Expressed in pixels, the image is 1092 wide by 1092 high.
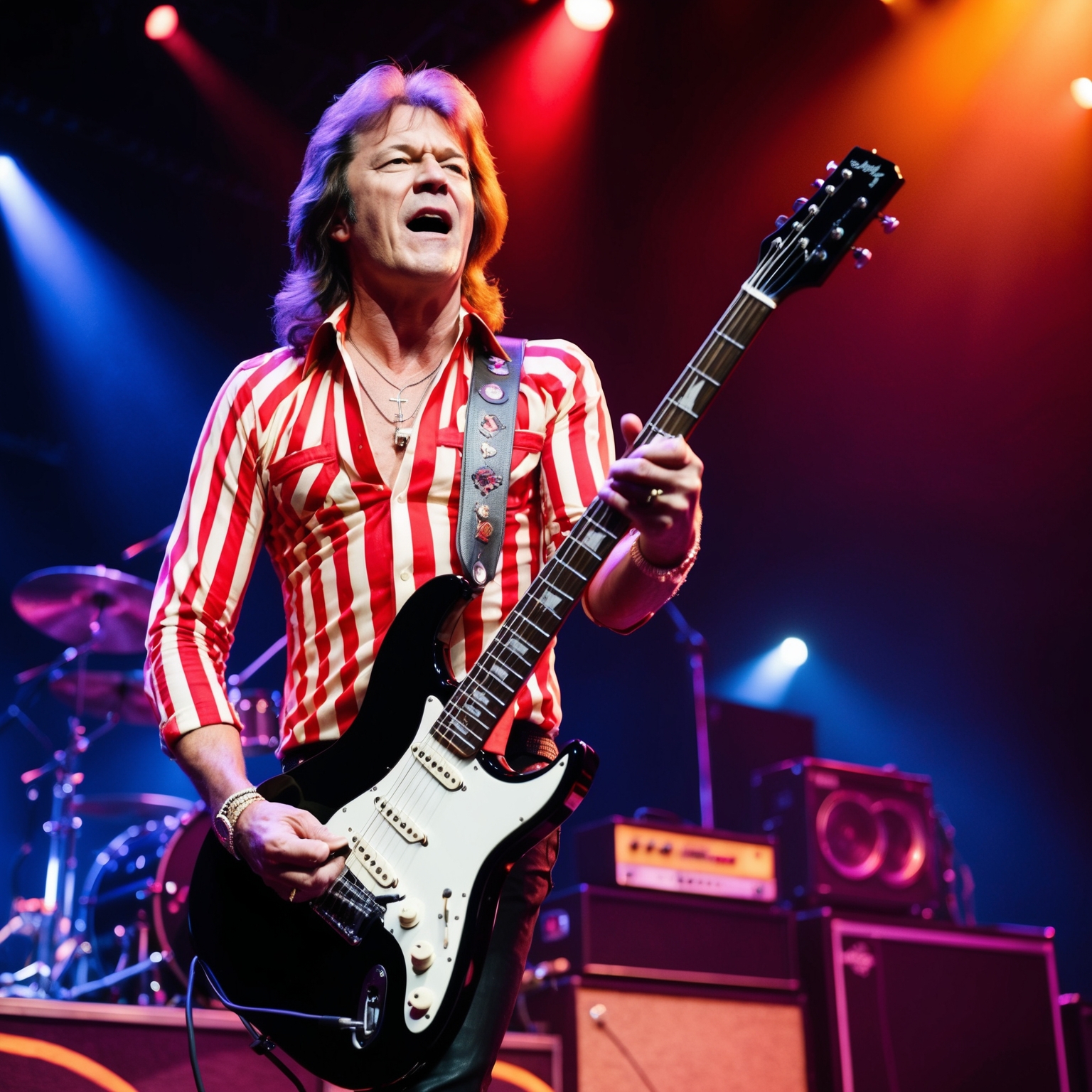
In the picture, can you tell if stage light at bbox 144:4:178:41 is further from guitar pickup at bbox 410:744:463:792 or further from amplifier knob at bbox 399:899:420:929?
amplifier knob at bbox 399:899:420:929

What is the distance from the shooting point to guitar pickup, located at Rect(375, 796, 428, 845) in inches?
69.8

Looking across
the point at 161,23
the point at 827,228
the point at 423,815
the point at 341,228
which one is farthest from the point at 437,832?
the point at 161,23

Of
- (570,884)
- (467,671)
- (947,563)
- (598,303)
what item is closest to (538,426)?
(467,671)

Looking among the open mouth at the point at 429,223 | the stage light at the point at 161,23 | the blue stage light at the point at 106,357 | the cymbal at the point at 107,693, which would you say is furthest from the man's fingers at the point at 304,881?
the blue stage light at the point at 106,357

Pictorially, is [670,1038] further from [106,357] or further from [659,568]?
[106,357]

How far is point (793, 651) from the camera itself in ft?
28.0

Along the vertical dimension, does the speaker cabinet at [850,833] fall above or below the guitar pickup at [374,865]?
above

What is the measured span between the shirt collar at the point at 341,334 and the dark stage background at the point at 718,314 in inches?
129

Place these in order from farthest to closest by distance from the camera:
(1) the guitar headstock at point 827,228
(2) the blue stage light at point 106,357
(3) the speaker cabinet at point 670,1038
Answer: (2) the blue stage light at point 106,357
(3) the speaker cabinet at point 670,1038
(1) the guitar headstock at point 827,228

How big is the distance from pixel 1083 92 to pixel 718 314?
6.88 feet

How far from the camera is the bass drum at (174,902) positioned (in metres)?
4.83

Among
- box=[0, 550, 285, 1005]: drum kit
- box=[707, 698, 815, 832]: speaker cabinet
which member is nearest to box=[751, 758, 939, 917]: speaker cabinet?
box=[707, 698, 815, 832]: speaker cabinet

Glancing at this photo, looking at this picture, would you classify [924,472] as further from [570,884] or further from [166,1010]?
[166,1010]

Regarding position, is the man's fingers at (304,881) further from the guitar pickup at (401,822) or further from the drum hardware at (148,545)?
the drum hardware at (148,545)
